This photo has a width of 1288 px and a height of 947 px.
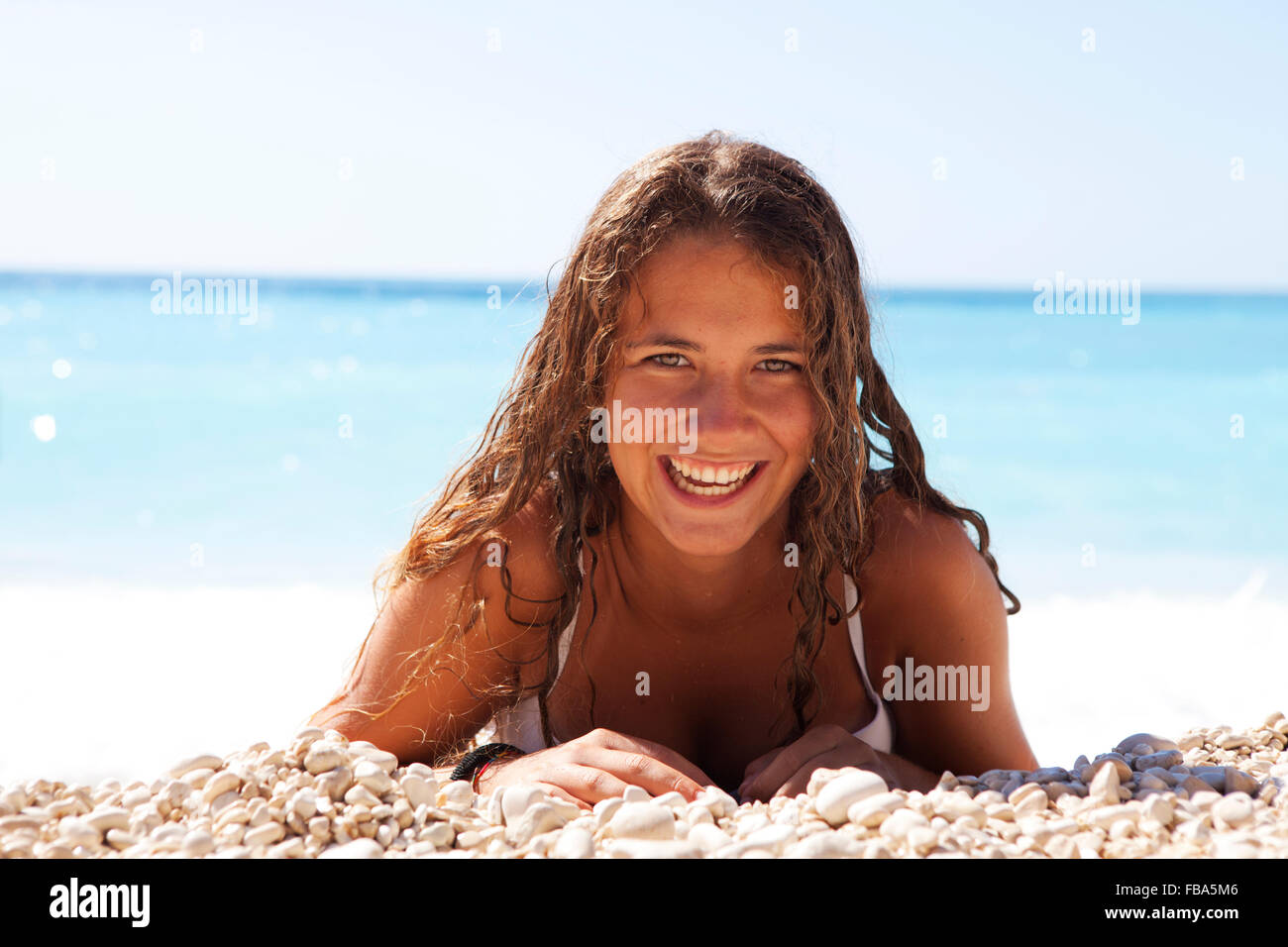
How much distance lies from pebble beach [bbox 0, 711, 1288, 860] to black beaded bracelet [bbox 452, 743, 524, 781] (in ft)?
1.13

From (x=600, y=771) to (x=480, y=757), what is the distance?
60cm

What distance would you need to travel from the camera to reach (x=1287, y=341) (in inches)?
862

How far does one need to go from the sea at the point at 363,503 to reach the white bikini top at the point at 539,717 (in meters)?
0.11

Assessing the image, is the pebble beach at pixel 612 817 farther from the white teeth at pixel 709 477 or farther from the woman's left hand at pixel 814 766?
the white teeth at pixel 709 477

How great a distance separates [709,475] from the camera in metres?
2.98

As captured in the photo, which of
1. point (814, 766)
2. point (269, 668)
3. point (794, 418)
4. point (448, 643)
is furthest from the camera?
point (269, 668)

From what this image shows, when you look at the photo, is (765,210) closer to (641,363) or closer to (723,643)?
(641,363)

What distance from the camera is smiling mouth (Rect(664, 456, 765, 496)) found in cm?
296

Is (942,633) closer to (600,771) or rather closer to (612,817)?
(600,771)

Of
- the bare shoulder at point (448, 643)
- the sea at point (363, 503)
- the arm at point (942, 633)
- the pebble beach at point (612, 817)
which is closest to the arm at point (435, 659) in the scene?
the bare shoulder at point (448, 643)

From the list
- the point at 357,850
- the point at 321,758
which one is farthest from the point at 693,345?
the point at 357,850

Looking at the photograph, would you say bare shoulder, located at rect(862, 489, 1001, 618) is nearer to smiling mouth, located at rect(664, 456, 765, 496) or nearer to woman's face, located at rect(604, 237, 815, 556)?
woman's face, located at rect(604, 237, 815, 556)
